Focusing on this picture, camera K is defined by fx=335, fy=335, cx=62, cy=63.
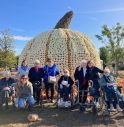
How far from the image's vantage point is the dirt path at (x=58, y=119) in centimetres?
771

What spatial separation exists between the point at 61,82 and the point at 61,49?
2081mm

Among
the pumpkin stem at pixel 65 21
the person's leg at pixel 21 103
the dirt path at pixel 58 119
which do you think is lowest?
the dirt path at pixel 58 119

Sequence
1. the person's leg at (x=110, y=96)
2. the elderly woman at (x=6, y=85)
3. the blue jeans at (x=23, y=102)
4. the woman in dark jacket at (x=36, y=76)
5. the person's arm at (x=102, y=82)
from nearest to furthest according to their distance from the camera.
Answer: the person's leg at (x=110, y=96) → the person's arm at (x=102, y=82) → the blue jeans at (x=23, y=102) → the elderly woman at (x=6, y=85) → the woman in dark jacket at (x=36, y=76)

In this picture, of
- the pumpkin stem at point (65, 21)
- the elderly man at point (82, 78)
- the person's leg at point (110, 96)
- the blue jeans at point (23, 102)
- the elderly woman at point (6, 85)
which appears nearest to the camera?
the person's leg at point (110, 96)

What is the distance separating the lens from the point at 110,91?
337 inches

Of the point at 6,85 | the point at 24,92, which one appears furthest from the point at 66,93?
the point at 6,85

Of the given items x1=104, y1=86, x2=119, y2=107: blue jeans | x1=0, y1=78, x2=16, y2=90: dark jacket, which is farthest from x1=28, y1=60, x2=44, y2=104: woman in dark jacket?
x1=104, y1=86, x2=119, y2=107: blue jeans

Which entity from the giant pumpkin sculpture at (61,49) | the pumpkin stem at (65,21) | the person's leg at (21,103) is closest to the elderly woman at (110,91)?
the person's leg at (21,103)

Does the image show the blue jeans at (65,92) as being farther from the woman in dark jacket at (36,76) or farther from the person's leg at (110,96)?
the person's leg at (110,96)

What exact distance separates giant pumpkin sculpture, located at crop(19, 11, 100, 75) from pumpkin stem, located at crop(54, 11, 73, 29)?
441 mm

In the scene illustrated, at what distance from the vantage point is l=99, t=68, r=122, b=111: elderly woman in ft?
27.9

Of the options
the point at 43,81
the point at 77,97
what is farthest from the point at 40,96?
the point at 77,97

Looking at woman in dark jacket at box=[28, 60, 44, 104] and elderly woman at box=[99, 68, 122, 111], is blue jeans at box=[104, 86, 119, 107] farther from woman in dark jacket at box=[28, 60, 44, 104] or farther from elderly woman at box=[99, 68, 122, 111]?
woman in dark jacket at box=[28, 60, 44, 104]

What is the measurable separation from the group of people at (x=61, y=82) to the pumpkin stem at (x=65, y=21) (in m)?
2.75
